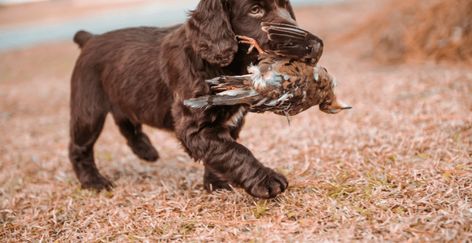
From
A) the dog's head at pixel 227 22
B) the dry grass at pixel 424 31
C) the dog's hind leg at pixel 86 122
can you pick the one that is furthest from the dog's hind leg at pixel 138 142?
the dry grass at pixel 424 31

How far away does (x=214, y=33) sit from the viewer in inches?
122

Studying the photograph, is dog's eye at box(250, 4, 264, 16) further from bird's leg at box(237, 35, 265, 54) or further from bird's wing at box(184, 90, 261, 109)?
bird's wing at box(184, 90, 261, 109)

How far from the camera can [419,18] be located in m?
7.89

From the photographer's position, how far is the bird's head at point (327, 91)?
3004mm

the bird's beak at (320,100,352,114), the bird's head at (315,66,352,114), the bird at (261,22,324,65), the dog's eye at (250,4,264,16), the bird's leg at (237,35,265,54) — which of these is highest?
the dog's eye at (250,4,264,16)

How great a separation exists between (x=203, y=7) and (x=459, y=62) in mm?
4867

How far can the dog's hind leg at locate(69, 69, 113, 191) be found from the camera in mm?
4094

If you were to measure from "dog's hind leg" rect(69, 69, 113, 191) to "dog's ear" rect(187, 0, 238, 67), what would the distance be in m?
1.28

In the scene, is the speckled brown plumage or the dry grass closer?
the speckled brown plumage

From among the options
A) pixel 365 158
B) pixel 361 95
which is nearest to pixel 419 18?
pixel 361 95

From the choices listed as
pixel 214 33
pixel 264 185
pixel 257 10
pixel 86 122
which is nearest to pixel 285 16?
pixel 257 10

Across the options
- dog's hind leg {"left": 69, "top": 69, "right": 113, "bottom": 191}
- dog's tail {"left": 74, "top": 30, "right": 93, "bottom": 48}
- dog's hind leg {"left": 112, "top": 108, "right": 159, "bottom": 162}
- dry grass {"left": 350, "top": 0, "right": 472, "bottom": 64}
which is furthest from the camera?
dry grass {"left": 350, "top": 0, "right": 472, "bottom": 64}

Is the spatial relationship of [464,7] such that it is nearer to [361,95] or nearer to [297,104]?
[361,95]

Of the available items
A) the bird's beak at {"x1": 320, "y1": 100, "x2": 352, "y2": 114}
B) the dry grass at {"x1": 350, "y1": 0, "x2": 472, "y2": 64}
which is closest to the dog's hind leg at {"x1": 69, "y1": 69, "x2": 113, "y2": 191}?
the bird's beak at {"x1": 320, "y1": 100, "x2": 352, "y2": 114}
